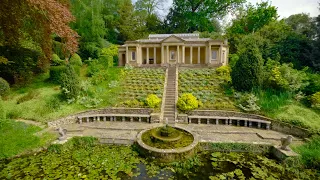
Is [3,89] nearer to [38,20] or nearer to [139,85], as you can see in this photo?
[38,20]

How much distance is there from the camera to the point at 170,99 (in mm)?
15164

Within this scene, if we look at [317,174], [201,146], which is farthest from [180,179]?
[317,174]

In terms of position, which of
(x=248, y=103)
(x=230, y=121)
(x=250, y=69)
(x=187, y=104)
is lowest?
(x=230, y=121)

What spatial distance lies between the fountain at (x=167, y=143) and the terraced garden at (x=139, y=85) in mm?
4669

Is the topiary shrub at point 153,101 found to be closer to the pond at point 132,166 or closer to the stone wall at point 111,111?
the stone wall at point 111,111

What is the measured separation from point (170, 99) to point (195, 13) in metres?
29.8

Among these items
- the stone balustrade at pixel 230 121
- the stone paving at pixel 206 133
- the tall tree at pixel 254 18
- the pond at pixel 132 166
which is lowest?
the pond at pixel 132 166

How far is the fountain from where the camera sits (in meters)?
8.27

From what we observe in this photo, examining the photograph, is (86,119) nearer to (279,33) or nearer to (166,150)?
(166,150)

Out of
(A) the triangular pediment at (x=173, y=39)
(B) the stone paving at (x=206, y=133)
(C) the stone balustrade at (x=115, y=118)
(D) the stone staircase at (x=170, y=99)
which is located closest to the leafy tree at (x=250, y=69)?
(B) the stone paving at (x=206, y=133)

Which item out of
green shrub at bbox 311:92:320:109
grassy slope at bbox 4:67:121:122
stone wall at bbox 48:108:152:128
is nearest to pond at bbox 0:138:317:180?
stone wall at bbox 48:108:152:128

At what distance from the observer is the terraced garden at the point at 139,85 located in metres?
14.9

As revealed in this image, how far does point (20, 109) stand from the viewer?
41.8ft

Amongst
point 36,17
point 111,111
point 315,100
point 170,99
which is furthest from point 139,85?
point 315,100
